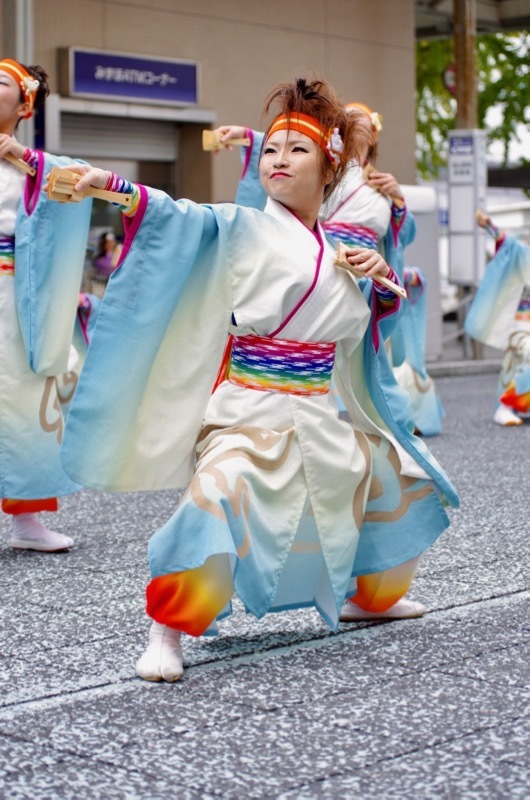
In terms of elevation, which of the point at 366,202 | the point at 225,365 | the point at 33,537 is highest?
the point at 366,202

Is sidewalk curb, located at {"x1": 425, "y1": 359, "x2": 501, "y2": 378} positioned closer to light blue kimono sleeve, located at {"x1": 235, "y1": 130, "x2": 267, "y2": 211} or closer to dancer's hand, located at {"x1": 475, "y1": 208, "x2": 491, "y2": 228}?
dancer's hand, located at {"x1": 475, "y1": 208, "x2": 491, "y2": 228}

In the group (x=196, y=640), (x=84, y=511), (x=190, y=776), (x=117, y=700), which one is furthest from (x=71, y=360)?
(x=190, y=776)

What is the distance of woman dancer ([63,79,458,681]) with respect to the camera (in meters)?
3.19

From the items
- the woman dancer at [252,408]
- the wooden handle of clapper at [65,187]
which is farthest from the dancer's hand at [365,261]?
the wooden handle of clapper at [65,187]

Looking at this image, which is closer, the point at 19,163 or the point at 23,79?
the point at 19,163

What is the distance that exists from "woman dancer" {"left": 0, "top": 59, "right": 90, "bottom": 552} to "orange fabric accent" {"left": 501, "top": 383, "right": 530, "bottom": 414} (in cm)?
487

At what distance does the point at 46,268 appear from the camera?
486cm

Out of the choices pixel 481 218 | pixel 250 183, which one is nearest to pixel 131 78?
pixel 481 218

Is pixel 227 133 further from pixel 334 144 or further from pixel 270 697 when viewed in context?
pixel 270 697

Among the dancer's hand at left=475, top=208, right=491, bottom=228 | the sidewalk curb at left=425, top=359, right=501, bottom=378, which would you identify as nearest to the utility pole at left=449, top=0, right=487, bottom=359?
the sidewalk curb at left=425, top=359, right=501, bottom=378

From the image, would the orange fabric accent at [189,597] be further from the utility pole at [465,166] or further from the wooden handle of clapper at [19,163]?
the utility pole at [465,166]

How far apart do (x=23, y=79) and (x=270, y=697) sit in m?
2.67

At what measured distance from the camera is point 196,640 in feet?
11.6

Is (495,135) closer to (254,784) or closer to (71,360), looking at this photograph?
(71,360)
